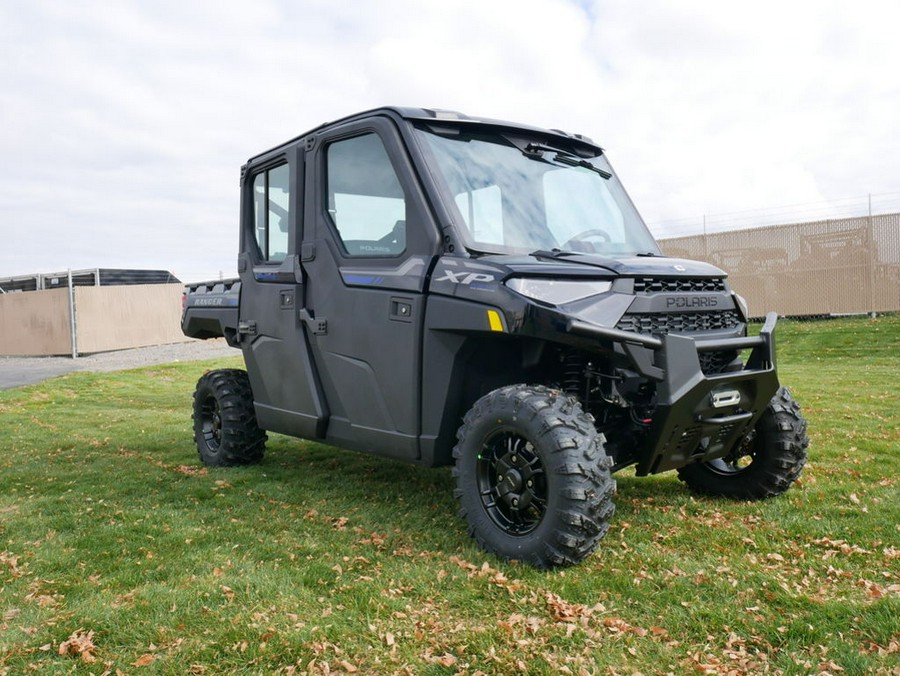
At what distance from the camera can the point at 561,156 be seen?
5.33 m

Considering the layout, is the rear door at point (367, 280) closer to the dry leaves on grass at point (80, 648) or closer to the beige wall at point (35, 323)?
the dry leaves on grass at point (80, 648)

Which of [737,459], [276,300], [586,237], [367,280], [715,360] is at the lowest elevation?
[737,459]

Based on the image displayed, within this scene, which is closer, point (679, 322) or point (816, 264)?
point (679, 322)

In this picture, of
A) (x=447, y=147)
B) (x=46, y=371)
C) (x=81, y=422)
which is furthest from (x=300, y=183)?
(x=46, y=371)

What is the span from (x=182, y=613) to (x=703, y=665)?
2.26 metres

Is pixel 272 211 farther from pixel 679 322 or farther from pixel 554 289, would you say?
pixel 679 322

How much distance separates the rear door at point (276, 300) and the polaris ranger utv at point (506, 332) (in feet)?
0.07

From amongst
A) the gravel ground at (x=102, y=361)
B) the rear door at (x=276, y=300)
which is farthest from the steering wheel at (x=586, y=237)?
the gravel ground at (x=102, y=361)

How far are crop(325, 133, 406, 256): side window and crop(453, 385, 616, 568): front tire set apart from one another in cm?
128

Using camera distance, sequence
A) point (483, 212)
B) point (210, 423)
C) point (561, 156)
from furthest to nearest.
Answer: point (210, 423)
point (561, 156)
point (483, 212)

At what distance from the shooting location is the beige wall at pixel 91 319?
2352 cm

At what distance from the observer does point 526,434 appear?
4.11m

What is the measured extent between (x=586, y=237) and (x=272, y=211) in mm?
2478

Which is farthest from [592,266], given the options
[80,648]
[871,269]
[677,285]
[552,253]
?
[871,269]
